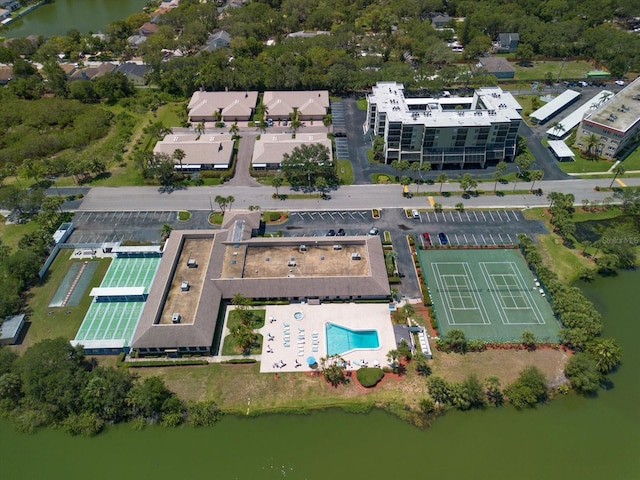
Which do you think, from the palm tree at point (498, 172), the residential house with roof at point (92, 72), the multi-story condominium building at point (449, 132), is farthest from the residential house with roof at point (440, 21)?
the residential house with roof at point (92, 72)

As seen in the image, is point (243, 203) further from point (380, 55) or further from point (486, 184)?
point (380, 55)

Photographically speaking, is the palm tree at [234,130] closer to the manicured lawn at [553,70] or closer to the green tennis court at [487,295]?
the green tennis court at [487,295]

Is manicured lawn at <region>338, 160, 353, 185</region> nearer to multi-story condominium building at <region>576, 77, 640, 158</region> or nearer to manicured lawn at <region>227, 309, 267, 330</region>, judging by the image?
manicured lawn at <region>227, 309, 267, 330</region>

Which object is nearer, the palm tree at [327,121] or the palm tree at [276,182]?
the palm tree at [276,182]

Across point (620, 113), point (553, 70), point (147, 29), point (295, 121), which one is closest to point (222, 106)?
point (295, 121)

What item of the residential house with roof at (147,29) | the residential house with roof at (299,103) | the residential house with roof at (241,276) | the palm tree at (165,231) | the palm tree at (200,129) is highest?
the residential house with roof at (147,29)

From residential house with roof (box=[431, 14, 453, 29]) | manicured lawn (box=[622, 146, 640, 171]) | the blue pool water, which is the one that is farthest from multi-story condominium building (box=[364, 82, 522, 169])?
residential house with roof (box=[431, 14, 453, 29])

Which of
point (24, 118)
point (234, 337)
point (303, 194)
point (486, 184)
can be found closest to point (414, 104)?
point (486, 184)
